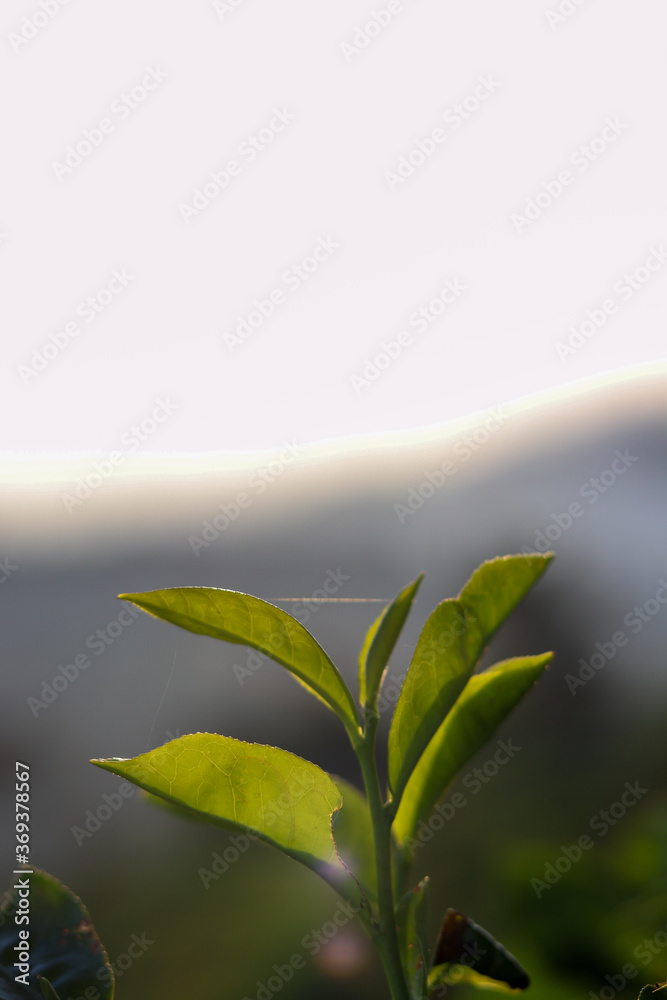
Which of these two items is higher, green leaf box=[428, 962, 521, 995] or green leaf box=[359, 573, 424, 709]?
green leaf box=[359, 573, 424, 709]

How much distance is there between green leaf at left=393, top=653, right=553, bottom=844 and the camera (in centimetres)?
39

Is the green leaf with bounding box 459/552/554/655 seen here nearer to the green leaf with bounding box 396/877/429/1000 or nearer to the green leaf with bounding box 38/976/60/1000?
the green leaf with bounding box 396/877/429/1000

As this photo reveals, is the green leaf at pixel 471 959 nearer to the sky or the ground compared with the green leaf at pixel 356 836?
nearer to the sky

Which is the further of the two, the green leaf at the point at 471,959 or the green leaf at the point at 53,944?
the green leaf at the point at 53,944

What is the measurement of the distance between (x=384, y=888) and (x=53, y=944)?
0.83 ft

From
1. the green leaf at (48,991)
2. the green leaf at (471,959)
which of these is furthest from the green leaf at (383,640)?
the green leaf at (48,991)

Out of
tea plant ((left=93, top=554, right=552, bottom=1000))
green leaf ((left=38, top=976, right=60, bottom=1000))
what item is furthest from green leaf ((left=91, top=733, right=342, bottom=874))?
green leaf ((left=38, top=976, right=60, bottom=1000))

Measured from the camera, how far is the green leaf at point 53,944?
44 cm

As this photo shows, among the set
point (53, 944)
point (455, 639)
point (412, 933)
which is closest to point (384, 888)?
point (412, 933)

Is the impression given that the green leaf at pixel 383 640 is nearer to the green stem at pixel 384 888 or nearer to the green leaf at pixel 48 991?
the green stem at pixel 384 888

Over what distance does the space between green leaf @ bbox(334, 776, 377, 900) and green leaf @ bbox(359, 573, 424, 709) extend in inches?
3.0

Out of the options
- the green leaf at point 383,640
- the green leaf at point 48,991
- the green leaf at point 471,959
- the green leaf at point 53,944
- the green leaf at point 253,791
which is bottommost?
the green leaf at point 53,944

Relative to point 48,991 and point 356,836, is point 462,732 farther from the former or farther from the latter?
point 48,991

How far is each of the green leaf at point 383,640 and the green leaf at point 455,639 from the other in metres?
0.02
